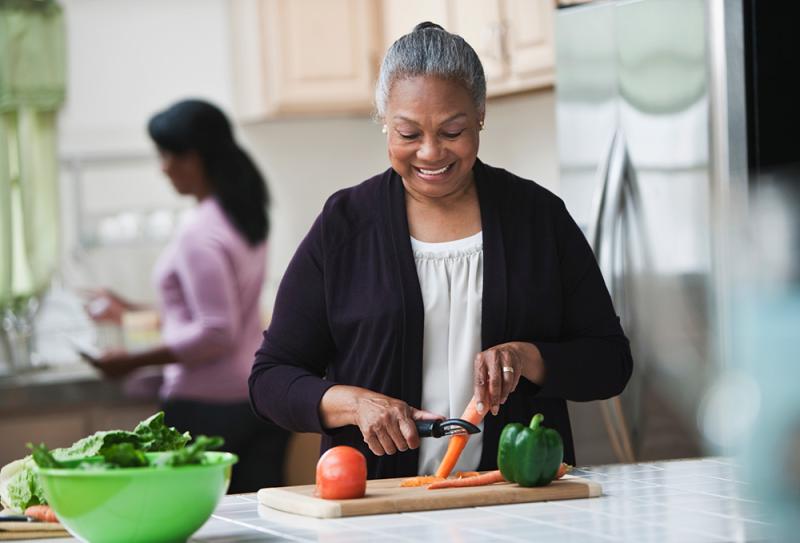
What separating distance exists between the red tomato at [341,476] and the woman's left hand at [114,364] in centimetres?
232

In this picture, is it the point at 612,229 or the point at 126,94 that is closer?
the point at 612,229

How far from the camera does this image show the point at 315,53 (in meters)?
4.85

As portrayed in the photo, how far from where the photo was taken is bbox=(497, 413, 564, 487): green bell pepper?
1.79m

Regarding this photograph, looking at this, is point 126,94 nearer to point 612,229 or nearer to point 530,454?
point 612,229

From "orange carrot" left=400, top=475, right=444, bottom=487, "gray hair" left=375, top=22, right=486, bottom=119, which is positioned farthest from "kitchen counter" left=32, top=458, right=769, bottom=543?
"gray hair" left=375, top=22, right=486, bottom=119

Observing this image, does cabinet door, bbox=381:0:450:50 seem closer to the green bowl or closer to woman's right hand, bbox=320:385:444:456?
woman's right hand, bbox=320:385:444:456

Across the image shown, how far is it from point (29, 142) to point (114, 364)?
1233 mm

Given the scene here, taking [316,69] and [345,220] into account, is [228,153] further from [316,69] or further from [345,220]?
[345,220]

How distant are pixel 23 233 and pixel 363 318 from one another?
3102mm

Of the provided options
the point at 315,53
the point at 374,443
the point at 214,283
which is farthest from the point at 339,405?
the point at 315,53

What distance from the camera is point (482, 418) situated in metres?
1.99

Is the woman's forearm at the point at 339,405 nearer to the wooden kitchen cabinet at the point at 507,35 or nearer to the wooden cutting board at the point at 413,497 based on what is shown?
the wooden cutting board at the point at 413,497

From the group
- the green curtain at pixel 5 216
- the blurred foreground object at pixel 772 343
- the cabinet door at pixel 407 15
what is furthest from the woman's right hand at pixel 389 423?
the green curtain at pixel 5 216

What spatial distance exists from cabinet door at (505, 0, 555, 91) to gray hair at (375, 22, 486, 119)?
1.74 m
